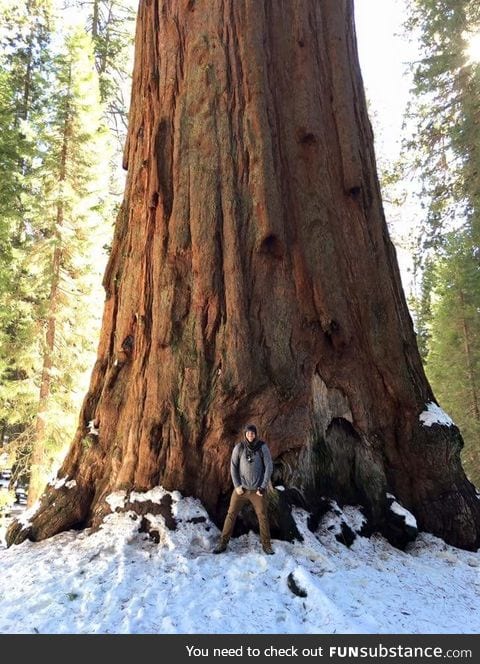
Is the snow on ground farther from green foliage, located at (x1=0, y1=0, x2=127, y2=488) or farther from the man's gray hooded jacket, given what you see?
green foliage, located at (x1=0, y1=0, x2=127, y2=488)

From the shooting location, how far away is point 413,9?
15508mm

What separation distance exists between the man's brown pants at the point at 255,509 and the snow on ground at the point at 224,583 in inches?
5.7

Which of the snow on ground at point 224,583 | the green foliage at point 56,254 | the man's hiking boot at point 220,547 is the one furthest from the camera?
the green foliage at point 56,254

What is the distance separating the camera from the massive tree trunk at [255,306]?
496 cm

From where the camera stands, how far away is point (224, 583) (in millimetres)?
3779

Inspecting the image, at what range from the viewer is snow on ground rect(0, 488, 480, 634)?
332cm

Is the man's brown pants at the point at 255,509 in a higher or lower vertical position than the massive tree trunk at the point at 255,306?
lower

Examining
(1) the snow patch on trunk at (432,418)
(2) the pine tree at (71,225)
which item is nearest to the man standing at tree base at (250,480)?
(1) the snow patch on trunk at (432,418)

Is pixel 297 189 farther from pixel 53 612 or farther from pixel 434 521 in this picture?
pixel 53 612

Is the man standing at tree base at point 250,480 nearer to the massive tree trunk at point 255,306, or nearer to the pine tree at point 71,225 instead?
the massive tree trunk at point 255,306

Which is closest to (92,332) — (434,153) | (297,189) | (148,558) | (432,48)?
(297,189)

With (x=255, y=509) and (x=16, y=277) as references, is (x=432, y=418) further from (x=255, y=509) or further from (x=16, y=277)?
(x=16, y=277)

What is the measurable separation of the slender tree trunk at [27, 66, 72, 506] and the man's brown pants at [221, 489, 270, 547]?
26.1 ft

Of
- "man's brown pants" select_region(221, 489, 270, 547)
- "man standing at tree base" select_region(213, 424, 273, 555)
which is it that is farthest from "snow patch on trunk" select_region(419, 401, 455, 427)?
"man's brown pants" select_region(221, 489, 270, 547)
